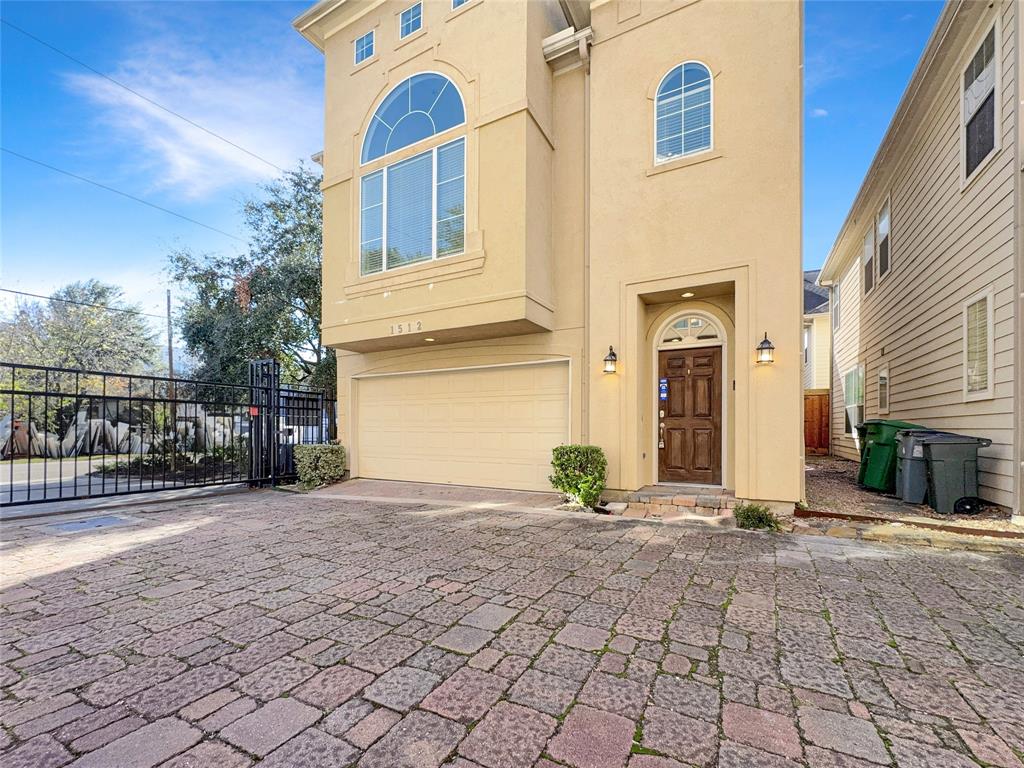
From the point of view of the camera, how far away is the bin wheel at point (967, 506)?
5.37 m

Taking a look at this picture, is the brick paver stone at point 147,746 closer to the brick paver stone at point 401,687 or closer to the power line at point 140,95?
the brick paver stone at point 401,687

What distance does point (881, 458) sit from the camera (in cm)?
680

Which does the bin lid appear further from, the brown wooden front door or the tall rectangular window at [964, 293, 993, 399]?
the brown wooden front door

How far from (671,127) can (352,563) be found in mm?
6650

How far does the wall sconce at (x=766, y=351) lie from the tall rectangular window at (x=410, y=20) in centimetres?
745

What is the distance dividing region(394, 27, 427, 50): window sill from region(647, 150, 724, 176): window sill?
458 centimetres

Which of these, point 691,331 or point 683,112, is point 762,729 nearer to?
point 691,331

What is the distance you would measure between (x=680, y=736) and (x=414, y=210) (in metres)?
7.52

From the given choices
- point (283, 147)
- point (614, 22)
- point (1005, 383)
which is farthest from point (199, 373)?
point (1005, 383)

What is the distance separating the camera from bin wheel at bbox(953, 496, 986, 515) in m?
5.37

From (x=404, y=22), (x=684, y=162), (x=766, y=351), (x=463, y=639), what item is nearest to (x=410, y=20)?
(x=404, y=22)

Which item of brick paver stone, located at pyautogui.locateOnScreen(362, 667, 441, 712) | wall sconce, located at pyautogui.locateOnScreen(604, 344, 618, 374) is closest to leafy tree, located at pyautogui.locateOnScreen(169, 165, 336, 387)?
wall sconce, located at pyautogui.locateOnScreen(604, 344, 618, 374)

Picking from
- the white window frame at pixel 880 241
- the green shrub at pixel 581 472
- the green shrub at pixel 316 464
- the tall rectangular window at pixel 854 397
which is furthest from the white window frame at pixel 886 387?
the green shrub at pixel 316 464

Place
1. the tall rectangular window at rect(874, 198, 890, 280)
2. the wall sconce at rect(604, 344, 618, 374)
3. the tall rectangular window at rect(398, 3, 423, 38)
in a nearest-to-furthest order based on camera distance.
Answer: the wall sconce at rect(604, 344, 618, 374) < the tall rectangular window at rect(398, 3, 423, 38) < the tall rectangular window at rect(874, 198, 890, 280)
